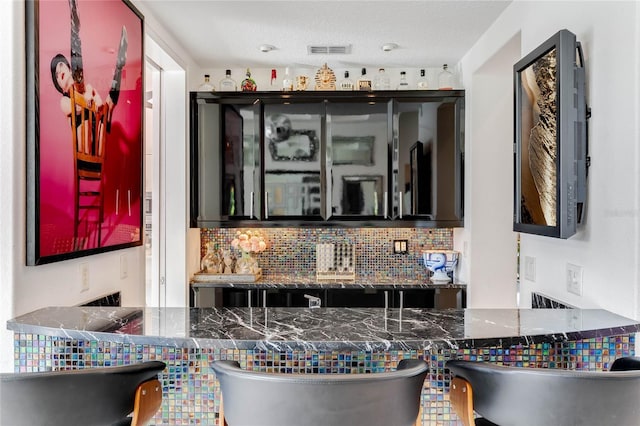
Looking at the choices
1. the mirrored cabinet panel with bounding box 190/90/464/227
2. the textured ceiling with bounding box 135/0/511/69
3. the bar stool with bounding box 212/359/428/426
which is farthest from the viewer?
the mirrored cabinet panel with bounding box 190/90/464/227

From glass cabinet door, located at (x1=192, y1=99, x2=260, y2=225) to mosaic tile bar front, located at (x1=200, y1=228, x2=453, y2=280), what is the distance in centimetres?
42

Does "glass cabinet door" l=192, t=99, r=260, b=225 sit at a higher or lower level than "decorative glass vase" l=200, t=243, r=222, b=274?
higher

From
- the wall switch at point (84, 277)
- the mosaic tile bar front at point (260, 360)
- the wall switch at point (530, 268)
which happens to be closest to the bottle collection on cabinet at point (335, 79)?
the wall switch at point (530, 268)

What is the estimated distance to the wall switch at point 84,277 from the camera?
2.10 meters

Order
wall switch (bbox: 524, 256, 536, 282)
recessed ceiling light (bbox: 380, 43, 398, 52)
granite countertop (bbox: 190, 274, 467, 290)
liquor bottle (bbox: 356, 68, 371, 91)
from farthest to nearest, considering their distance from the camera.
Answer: liquor bottle (bbox: 356, 68, 371, 91), granite countertop (bbox: 190, 274, 467, 290), recessed ceiling light (bbox: 380, 43, 398, 52), wall switch (bbox: 524, 256, 536, 282)

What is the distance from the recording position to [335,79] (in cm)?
391

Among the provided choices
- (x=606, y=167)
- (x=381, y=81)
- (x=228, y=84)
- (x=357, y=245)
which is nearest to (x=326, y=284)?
(x=357, y=245)

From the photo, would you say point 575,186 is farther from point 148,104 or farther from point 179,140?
point 148,104

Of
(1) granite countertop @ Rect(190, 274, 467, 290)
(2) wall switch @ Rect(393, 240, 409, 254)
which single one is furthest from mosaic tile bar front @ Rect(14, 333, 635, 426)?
(2) wall switch @ Rect(393, 240, 409, 254)

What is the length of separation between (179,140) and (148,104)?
0.37m

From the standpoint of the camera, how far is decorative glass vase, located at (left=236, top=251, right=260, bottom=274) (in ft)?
12.7

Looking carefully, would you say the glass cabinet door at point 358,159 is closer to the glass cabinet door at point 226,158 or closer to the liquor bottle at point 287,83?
the liquor bottle at point 287,83

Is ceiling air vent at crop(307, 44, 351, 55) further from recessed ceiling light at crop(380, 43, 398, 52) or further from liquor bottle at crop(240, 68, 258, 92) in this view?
liquor bottle at crop(240, 68, 258, 92)

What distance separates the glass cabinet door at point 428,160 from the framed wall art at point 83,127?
6.41ft
